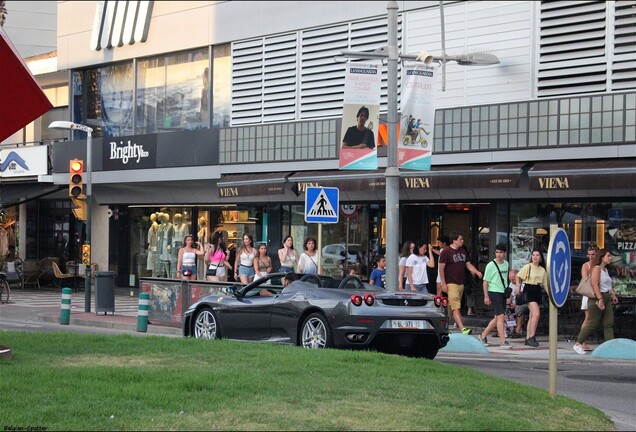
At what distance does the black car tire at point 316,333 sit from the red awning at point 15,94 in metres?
5.17

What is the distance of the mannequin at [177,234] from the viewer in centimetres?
3278

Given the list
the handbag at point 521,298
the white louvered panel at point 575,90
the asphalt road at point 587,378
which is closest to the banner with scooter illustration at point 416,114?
the handbag at point 521,298

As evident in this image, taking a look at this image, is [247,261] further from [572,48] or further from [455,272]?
[572,48]

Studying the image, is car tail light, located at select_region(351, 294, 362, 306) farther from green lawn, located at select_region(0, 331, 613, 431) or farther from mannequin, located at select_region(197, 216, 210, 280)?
mannequin, located at select_region(197, 216, 210, 280)

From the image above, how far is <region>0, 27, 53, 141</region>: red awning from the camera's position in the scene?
11.0 m

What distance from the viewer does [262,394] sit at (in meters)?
8.78

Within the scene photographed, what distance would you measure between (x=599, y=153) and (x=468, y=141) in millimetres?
3290

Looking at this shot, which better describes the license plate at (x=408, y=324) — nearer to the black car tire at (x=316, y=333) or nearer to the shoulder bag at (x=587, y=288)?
the black car tire at (x=316, y=333)

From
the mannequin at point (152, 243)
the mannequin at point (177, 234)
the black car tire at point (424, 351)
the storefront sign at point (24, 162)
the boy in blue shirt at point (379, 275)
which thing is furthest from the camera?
the storefront sign at point (24, 162)

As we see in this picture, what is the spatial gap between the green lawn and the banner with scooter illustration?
6929mm

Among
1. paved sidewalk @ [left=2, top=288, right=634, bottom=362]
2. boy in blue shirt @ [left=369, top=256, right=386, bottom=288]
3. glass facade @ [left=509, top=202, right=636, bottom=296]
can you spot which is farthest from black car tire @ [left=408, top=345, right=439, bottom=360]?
boy in blue shirt @ [left=369, top=256, right=386, bottom=288]

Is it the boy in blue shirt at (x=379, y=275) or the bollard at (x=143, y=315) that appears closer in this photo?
the bollard at (x=143, y=315)

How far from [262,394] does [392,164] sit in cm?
1017

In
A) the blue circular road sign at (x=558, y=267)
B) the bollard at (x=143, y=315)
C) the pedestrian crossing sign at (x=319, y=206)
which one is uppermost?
the pedestrian crossing sign at (x=319, y=206)
